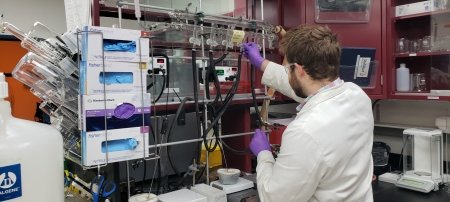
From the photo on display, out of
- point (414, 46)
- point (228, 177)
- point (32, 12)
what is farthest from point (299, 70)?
point (32, 12)

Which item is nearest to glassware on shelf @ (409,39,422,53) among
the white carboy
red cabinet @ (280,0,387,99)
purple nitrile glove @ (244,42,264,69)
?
red cabinet @ (280,0,387,99)

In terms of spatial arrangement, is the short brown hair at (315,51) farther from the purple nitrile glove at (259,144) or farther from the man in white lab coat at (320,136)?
the purple nitrile glove at (259,144)

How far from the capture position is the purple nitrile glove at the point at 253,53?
1574 mm

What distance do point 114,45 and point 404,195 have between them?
5.85 ft

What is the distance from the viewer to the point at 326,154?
103 centimetres

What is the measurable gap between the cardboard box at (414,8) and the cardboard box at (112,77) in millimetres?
1803

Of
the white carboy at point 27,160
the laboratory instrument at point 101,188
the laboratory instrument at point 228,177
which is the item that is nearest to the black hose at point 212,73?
the laboratory instrument at point 228,177

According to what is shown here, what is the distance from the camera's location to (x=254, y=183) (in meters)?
1.50

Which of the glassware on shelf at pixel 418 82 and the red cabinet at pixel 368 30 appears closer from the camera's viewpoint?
the red cabinet at pixel 368 30

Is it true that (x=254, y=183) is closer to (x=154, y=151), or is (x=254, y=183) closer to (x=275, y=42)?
(x=154, y=151)

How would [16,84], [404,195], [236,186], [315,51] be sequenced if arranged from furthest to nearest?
[16,84] < [404,195] < [236,186] < [315,51]

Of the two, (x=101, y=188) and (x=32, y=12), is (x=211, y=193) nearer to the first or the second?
(x=101, y=188)

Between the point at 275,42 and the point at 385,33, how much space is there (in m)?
0.88

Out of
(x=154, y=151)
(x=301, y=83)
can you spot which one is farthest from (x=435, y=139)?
(x=154, y=151)
